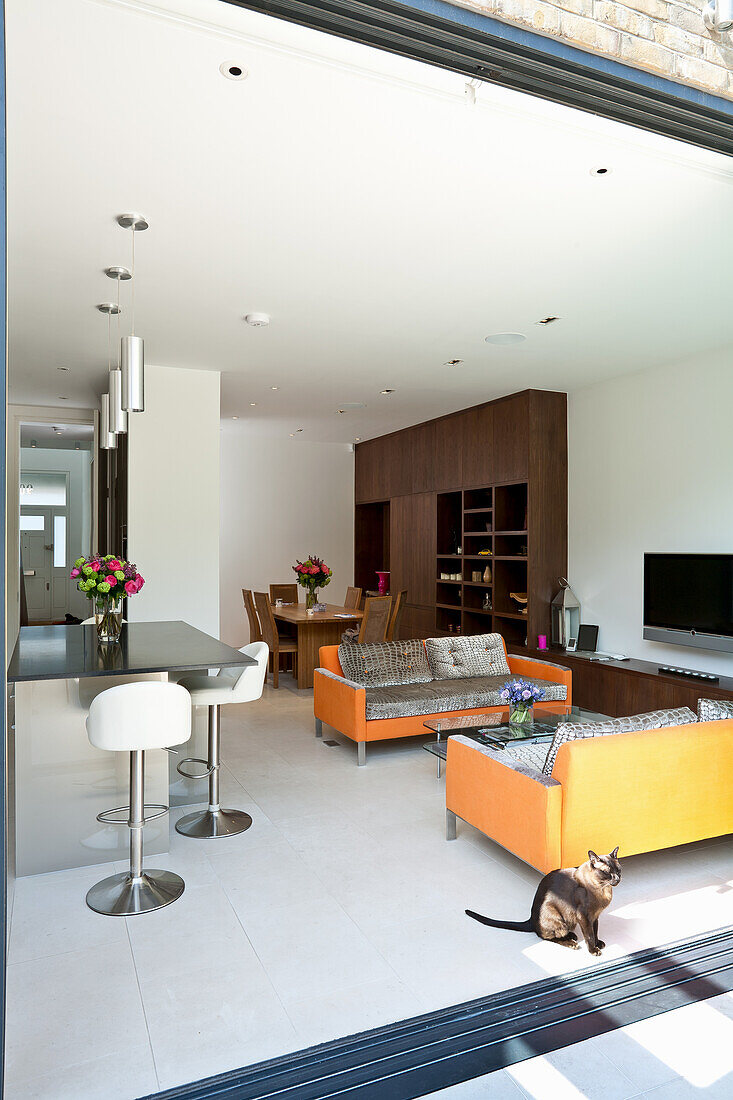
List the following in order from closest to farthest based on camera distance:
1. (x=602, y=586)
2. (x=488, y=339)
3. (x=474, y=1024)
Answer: (x=474, y=1024) < (x=488, y=339) < (x=602, y=586)

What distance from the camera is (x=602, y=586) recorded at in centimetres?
640

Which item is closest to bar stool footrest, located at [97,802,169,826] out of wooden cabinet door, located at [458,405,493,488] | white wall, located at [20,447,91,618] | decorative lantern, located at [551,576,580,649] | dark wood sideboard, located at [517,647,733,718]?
dark wood sideboard, located at [517,647,733,718]

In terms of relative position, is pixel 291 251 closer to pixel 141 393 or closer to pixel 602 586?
pixel 141 393

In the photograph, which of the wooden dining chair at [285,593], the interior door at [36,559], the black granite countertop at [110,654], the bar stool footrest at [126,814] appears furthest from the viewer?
the interior door at [36,559]

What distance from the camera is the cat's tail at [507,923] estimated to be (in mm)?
2639

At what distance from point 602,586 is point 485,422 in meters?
2.01

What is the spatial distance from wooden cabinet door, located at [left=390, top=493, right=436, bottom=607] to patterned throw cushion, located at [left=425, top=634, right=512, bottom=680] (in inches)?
92.9

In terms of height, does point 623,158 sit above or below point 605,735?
above

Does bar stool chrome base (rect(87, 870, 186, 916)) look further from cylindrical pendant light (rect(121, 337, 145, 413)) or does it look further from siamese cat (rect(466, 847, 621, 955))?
cylindrical pendant light (rect(121, 337, 145, 413))

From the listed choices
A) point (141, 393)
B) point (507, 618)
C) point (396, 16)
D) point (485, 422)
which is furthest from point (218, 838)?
point (485, 422)

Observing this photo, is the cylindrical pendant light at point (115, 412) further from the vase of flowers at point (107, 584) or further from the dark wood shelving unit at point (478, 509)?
the dark wood shelving unit at point (478, 509)

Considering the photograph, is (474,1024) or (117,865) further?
(117,865)

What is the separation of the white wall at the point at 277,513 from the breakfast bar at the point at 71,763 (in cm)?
605

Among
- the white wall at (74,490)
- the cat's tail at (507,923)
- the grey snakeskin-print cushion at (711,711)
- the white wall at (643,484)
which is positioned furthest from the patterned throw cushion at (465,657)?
the white wall at (74,490)
